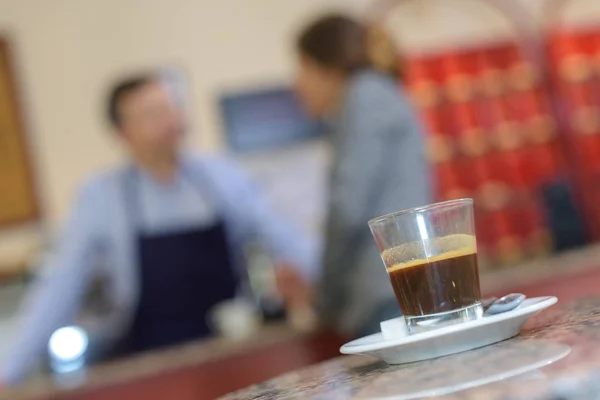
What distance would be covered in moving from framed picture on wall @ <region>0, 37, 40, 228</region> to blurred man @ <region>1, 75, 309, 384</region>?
1.00m

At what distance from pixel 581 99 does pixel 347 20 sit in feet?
8.26

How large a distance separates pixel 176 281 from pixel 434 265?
149 centimetres

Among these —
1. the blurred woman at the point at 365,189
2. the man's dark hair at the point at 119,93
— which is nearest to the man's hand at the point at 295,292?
the blurred woman at the point at 365,189

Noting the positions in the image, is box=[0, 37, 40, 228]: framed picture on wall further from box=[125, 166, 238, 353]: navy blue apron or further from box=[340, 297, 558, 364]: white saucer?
box=[340, 297, 558, 364]: white saucer

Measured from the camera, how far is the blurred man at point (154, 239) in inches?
79.9

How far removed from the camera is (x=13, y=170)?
3.03 m

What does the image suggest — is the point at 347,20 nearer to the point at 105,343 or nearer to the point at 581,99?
the point at 105,343

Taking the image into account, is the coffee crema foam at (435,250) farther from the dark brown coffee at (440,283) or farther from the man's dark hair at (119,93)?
the man's dark hair at (119,93)

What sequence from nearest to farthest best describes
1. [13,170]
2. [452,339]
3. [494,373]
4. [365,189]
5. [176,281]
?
[494,373] → [452,339] → [365,189] → [176,281] → [13,170]

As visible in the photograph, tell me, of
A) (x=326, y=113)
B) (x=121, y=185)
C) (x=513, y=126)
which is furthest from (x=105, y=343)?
(x=513, y=126)

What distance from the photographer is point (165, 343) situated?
6.86ft

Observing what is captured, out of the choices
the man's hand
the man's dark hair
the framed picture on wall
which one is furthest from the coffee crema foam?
the framed picture on wall

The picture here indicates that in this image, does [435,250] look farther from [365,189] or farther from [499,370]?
[365,189]

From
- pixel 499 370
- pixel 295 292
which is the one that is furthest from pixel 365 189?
pixel 499 370
